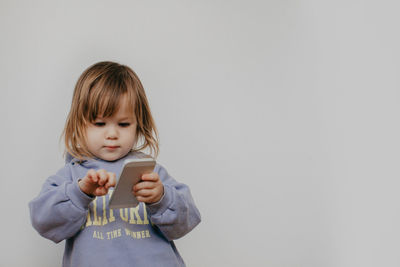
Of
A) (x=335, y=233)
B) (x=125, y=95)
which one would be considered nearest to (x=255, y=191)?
(x=335, y=233)

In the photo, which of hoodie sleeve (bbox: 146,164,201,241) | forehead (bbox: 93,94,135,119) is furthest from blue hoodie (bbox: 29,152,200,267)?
forehead (bbox: 93,94,135,119)

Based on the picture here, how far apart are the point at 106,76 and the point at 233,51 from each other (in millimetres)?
504

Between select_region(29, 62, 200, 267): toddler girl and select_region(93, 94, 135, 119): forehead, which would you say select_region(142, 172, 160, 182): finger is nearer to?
select_region(29, 62, 200, 267): toddler girl

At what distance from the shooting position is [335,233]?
1.44m

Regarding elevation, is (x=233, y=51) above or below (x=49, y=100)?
above

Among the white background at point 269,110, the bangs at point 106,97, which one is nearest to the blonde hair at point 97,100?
the bangs at point 106,97

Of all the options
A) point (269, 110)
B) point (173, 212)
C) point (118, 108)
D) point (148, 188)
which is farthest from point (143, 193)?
point (269, 110)

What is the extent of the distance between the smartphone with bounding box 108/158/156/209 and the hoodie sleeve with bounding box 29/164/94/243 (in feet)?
0.24

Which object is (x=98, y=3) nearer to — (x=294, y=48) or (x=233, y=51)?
(x=233, y=51)

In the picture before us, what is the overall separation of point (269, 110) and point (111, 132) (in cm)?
58

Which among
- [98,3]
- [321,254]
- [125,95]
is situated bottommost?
[321,254]

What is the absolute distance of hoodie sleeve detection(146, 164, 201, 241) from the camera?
3.28 feet

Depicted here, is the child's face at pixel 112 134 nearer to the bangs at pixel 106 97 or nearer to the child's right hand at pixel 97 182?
the bangs at pixel 106 97

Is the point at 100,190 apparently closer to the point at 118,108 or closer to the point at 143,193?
the point at 143,193
